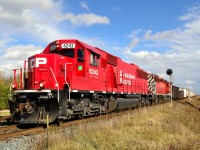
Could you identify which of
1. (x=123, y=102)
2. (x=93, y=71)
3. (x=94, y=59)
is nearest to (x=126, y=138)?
(x=93, y=71)

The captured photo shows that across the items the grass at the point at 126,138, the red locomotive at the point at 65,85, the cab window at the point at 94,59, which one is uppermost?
the cab window at the point at 94,59

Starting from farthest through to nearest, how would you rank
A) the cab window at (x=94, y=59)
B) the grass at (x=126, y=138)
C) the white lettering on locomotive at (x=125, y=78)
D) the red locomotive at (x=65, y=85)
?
the white lettering on locomotive at (x=125, y=78), the cab window at (x=94, y=59), the red locomotive at (x=65, y=85), the grass at (x=126, y=138)

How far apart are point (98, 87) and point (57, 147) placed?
8627 millimetres

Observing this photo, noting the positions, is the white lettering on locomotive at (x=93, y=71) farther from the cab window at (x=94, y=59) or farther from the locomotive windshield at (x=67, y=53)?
the locomotive windshield at (x=67, y=53)

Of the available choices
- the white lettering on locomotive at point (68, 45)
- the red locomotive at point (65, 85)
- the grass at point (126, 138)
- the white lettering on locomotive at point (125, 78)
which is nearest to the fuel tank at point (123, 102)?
the red locomotive at point (65, 85)

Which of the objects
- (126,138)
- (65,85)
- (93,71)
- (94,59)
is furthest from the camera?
(94,59)

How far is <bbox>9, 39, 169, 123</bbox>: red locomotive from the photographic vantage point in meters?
12.0

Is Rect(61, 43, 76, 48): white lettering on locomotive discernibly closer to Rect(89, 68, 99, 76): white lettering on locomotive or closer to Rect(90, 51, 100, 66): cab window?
Rect(90, 51, 100, 66): cab window

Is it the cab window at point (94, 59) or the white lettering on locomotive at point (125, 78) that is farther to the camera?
the white lettering on locomotive at point (125, 78)

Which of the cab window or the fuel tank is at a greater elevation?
the cab window

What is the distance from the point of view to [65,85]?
42.8ft

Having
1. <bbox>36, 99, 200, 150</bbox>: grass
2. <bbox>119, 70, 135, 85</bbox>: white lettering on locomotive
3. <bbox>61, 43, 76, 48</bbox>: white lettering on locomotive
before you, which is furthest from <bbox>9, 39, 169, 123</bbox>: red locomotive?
<bbox>36, 99, 200, 150</bbox>: grass

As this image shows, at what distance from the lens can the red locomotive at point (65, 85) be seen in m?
12.0

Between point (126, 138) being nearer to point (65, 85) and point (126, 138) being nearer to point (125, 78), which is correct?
point (65, 85)
